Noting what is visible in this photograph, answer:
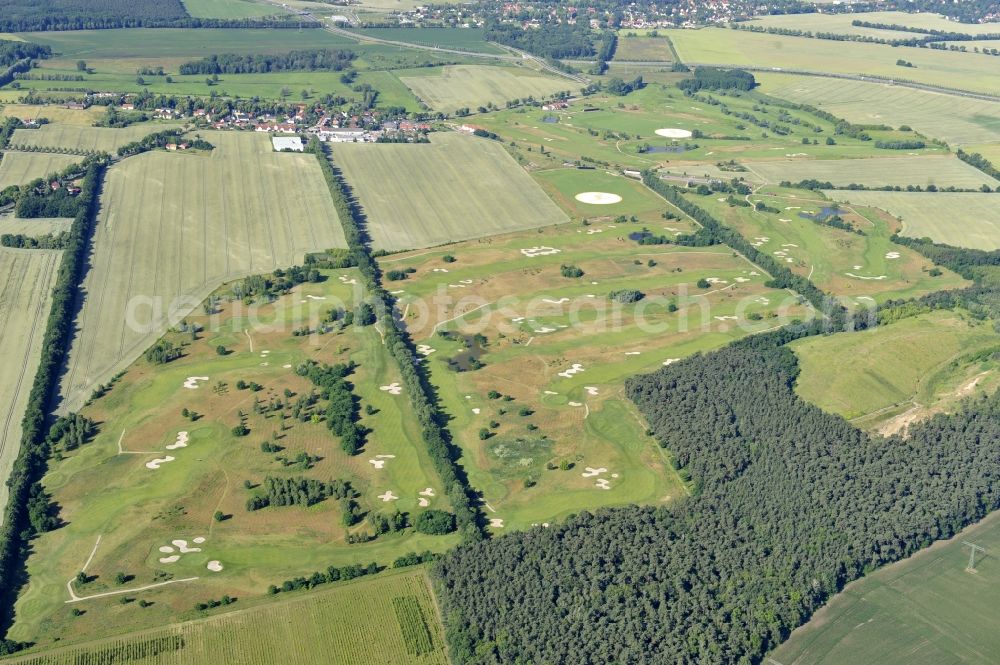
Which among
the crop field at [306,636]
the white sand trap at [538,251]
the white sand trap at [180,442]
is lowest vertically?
the crop field at [306,636]

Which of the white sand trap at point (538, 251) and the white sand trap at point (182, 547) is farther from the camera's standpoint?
the white sand trap at point (538, 251)

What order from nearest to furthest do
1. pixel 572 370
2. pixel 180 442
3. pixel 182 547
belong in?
1. pixel 182 547
2. pixel 180 442
3. pixel 572 370

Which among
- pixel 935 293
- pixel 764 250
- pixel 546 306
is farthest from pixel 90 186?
pixel 935 293

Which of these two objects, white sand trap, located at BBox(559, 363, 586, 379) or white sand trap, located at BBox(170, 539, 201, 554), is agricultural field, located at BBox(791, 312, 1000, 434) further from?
white sand trap, located at BBox(170, 539, 201, 554)

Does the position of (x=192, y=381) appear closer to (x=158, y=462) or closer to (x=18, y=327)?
(x=158, y=462)

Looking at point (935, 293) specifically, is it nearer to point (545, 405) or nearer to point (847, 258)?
point (847, 258)

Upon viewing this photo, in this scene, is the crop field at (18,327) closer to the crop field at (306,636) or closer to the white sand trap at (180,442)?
the white sand trap at (180,442)

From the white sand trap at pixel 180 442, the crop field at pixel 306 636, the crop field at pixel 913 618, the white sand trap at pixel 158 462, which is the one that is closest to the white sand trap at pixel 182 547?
the crop field at pixel 306 636

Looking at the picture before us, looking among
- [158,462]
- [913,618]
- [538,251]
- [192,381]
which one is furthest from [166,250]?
[913,618]
